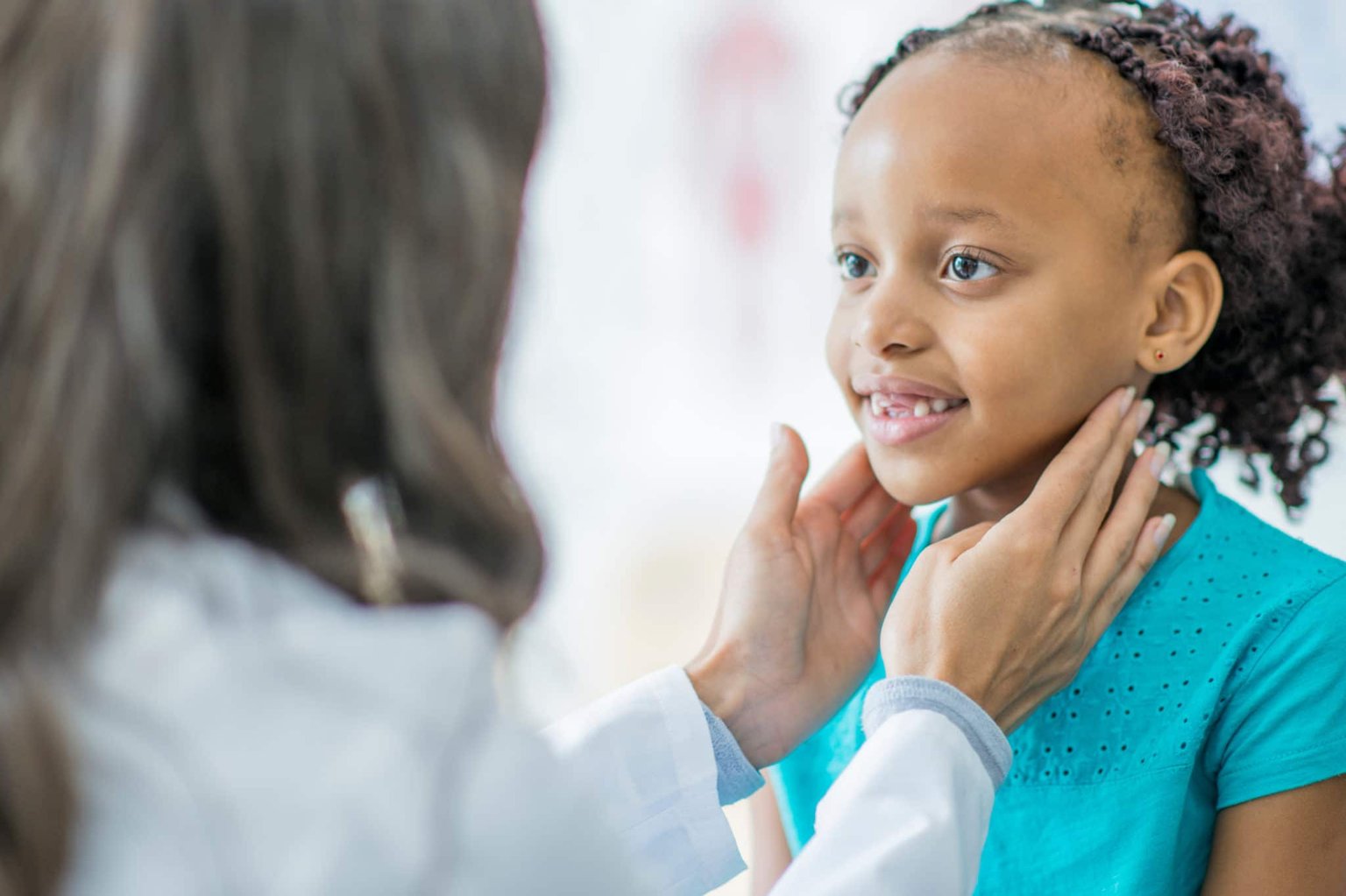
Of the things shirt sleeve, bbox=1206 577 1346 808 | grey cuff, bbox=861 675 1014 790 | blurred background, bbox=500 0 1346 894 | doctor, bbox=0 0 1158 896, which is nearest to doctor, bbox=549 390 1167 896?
grey cuff, bbox=861 675 1014 790

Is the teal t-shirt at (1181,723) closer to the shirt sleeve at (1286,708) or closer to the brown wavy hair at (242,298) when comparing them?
the shirt sleeve at (1286,708)

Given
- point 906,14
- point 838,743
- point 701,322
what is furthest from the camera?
point 701,322

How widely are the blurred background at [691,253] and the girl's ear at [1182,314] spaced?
0.58 metres

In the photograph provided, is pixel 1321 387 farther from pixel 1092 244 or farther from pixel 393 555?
pixel 393 555

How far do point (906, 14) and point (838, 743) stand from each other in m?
1.01

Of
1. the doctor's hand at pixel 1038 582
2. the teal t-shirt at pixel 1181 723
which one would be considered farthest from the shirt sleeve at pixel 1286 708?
the doctor's hand at pixel 1038 582

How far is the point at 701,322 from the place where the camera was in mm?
1812

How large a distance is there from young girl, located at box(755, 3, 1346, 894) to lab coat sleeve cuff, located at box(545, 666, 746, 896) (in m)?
0.19

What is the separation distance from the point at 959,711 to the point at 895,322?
32cm

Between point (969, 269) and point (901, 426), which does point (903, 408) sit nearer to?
point (901, 426)

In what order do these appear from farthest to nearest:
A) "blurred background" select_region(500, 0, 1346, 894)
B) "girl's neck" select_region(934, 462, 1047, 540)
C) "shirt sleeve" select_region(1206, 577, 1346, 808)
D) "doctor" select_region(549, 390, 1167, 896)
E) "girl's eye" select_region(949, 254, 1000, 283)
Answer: "blurred background" select_region(500, 0, 1346, 894) < "girl's neck" select_region(934, 462, 1047, 540) < "girl's eye" select_region(949, 254, 1000, 283) < "shirt sleeve" select_region(1206, 577, 1346, 808) < "doctor" select_region(549, 390, 1167, 896)

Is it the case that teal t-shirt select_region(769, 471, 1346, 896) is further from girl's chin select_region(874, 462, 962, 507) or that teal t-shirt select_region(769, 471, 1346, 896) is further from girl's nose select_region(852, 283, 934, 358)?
girl's nose select_region(852, 283, 934, 358)

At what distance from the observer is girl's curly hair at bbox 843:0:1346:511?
103 centimetres

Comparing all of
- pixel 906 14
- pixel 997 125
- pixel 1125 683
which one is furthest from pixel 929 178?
pixel 906 14
